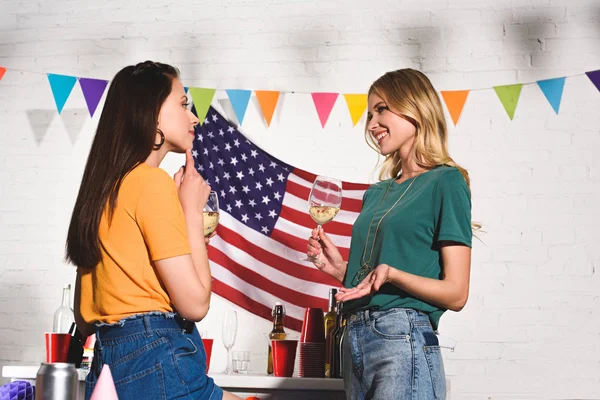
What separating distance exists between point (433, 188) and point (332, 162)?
1945mm

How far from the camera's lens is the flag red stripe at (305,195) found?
380 centimetres

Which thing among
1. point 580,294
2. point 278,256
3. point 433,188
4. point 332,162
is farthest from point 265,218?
point 433,188

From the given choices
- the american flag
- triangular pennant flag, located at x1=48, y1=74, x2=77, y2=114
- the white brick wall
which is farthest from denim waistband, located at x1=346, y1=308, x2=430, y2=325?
triangular pennant flag, located at x1=48, y1=74, x2=77, y2=114

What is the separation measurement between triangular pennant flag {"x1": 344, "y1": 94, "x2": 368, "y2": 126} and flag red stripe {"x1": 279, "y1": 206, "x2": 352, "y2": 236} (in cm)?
55

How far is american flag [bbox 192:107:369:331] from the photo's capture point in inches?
149

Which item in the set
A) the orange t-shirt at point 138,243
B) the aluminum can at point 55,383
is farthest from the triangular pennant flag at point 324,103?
the aluminum can at point 55,383

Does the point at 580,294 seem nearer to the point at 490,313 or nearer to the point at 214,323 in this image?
the point at 490,313

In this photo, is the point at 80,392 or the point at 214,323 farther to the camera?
the point at 214,323

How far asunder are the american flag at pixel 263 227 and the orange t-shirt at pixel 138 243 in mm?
2154

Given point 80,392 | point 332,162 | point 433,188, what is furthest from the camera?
point 332,162

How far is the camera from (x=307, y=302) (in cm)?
377

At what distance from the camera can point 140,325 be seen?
1.60 metres

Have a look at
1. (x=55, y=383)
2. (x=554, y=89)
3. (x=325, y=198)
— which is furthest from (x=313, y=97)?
(x=55, y=383)

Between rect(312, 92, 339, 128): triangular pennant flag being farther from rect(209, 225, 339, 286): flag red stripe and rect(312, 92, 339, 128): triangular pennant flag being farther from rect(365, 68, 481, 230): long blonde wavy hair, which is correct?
rect(365, 68, 481, 230): long blonde wavy hair
